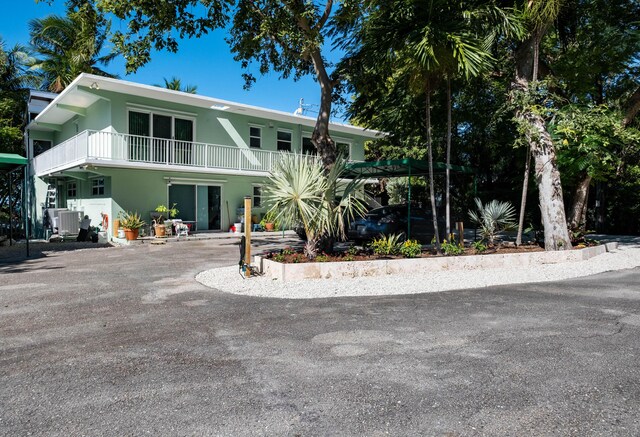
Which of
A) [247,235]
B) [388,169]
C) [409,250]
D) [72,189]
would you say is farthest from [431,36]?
[72,189]

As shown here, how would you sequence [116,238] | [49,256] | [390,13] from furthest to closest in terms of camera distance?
[116,238] → [49,256] → [390,13]

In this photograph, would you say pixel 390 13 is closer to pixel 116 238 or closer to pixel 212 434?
pixel 212 434

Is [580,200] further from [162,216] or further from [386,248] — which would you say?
[162,216]

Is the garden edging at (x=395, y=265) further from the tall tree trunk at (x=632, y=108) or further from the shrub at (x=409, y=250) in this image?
the tall tree trunk at (x=632, y=108)

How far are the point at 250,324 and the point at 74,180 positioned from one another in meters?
18.1

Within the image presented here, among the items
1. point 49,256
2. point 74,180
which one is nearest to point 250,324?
point 49,256

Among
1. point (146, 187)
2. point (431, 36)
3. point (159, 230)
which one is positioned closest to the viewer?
point (431, 36)

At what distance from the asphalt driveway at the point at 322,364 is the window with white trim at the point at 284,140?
15.9 m

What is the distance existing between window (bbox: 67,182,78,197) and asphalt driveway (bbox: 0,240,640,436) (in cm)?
1446

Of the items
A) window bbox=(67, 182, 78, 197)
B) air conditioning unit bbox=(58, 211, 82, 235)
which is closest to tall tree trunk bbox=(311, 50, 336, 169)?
air conditioning unit bbox=(58, 211, 82, 235)

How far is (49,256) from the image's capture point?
38.6 ft

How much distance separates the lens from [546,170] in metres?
11.0

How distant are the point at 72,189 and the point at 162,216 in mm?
6343

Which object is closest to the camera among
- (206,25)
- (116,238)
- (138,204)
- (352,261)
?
(352,261)
